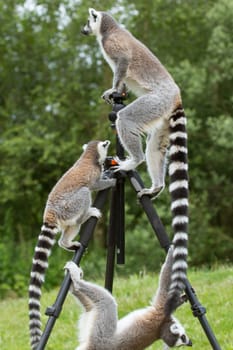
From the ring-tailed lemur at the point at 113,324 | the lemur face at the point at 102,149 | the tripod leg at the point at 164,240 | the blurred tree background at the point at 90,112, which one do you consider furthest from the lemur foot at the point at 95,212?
the blurred tree background at the point at 90,112

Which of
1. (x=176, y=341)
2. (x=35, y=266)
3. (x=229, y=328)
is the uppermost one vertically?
(x=35, y=266)

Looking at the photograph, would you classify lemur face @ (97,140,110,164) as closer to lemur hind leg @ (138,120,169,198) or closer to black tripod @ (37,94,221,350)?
black tripod @ (37,94,221,350)

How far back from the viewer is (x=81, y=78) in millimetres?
16078

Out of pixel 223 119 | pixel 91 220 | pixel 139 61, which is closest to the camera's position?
pixel 91 220

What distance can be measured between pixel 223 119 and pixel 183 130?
9511mm

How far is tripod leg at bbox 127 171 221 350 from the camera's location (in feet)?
12.1

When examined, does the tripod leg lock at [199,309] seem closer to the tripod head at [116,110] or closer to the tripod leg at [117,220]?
the tripod leg at [117,220]

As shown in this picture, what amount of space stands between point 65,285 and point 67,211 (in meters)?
0.56

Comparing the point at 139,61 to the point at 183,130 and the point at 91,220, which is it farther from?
the point at 91,220

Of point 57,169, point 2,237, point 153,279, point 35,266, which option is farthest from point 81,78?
point 35,266

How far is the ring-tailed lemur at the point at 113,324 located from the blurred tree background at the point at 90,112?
915cm

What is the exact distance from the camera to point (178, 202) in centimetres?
365

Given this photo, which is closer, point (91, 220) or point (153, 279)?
point (91, 220)

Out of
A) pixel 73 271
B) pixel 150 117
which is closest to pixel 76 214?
pixel 73 271
